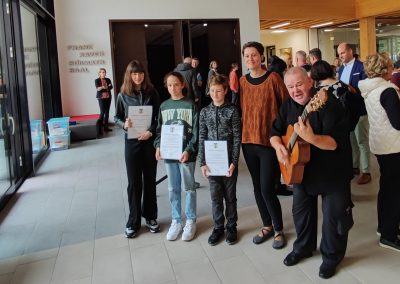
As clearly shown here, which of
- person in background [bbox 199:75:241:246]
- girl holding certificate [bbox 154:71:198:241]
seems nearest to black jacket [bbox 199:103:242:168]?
person in background [bbox 199:75:241:246]

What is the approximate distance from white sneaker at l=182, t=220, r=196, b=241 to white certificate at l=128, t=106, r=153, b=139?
0.83m

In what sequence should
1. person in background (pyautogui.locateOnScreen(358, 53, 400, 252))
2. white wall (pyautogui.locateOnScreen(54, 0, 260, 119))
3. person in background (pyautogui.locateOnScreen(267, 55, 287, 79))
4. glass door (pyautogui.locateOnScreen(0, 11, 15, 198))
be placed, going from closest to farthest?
1. person in background (pyautogui.locateOnScreen(358, 53, 400, 252))
2. person in background (pyautogui.locateOnScreen(267, 55, 287, 79))
3. glass door (pyautogui.locateOnScreen(0, 11, 15, 198))
4. white wall (pyautogui.locateOnScreen(54, 0, 260, 119))

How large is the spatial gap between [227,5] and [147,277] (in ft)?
28.7

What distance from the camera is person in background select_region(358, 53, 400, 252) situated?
8.61ft

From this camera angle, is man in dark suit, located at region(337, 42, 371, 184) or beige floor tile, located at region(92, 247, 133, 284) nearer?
beige floor tile, located at region(92, 247, 133, 284)

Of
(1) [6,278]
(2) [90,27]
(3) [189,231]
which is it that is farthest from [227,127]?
(2) [90,27]

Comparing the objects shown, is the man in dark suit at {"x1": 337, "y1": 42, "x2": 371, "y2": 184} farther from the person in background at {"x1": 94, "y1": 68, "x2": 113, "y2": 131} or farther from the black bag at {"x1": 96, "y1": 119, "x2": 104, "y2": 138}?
the person in background at {"x1": 94, "y1": 68, "x2": 113, "y2": 131}

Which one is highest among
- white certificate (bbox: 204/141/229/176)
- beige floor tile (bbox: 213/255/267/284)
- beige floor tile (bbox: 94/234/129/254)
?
white certificate (bbox: 204/141/229/176)

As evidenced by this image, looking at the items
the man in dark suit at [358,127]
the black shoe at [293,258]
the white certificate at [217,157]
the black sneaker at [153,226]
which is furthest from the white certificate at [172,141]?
the man in dark suit at [358,127]

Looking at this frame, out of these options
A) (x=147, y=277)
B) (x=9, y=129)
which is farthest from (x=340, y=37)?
(x=147, y=277)

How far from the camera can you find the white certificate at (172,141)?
2.95m

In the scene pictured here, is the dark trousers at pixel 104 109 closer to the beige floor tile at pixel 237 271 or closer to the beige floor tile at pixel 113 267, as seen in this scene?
the beige floor tile at pixel 113 267

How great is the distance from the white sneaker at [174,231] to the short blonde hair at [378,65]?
1859 millimetres

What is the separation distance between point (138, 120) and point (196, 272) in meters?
1.23
